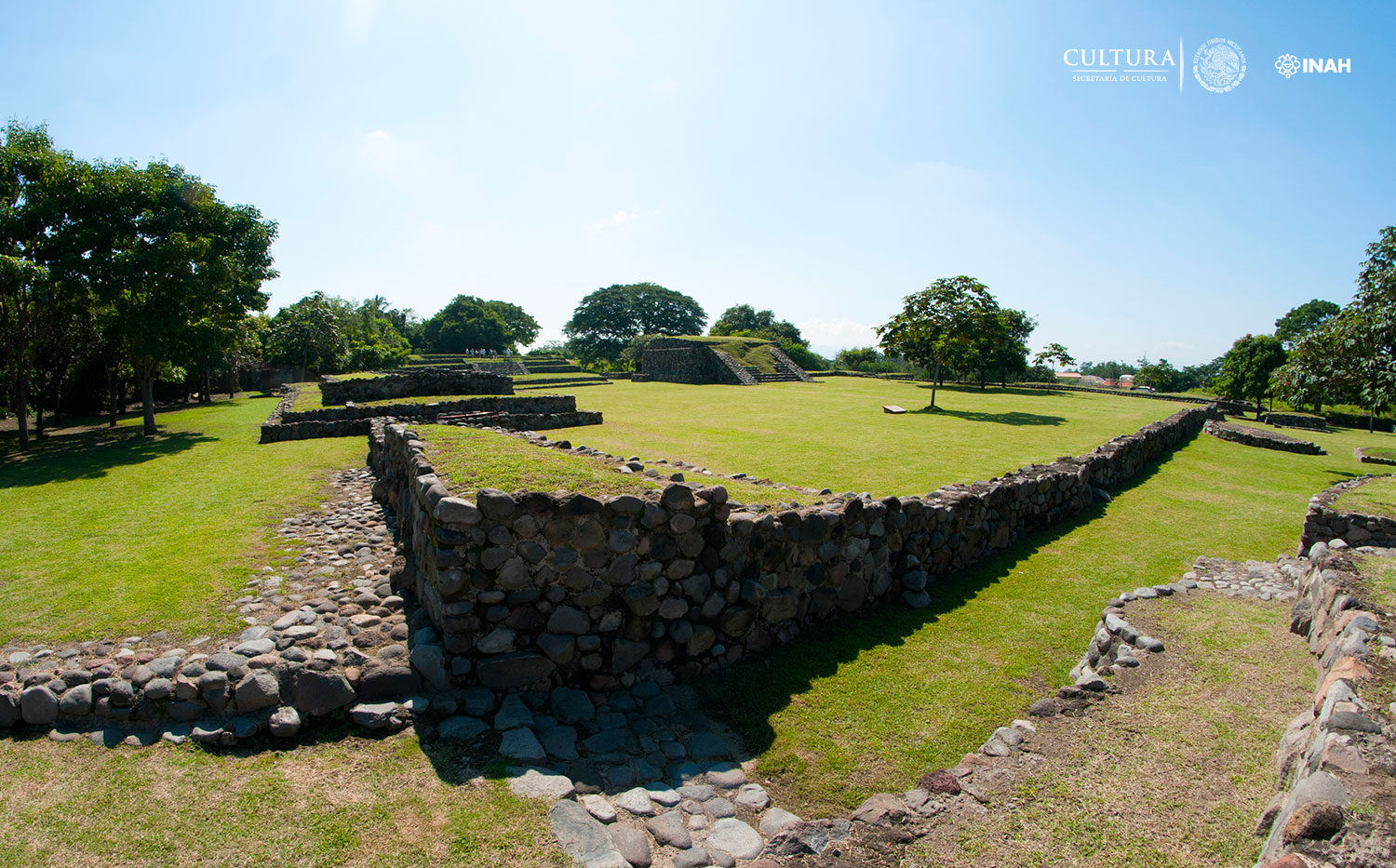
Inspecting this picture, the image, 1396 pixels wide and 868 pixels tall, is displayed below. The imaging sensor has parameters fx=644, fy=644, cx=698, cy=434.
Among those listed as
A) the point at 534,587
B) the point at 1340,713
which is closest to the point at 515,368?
the point at 534,587

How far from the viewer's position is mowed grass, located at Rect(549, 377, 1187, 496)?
11703 millimetres

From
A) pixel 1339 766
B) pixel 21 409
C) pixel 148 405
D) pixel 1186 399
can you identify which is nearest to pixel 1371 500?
pixel 1339 766

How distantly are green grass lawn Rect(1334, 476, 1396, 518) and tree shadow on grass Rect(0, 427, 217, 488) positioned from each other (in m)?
19.9

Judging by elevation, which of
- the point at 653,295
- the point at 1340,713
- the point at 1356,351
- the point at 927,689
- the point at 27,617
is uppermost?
the point at 653,295

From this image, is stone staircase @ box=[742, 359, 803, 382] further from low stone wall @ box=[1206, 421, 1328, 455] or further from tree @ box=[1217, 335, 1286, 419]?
tree @ box=[1217, 335, 1286, 419]

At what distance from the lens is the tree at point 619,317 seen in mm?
84875

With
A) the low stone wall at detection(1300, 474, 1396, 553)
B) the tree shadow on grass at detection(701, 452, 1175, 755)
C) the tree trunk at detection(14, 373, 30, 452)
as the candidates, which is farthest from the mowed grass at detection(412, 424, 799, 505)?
the tree trunk at detection(14, 373, 30, 452)

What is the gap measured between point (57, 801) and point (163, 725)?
2.19 feet

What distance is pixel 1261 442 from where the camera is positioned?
20.9m

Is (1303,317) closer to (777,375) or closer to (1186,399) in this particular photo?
(1186,399)

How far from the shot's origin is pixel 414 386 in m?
22.5

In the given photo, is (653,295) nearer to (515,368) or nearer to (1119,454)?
(515,368)

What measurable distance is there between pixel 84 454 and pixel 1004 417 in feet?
86.3

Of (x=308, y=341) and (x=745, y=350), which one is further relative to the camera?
(x=745, y=350)
